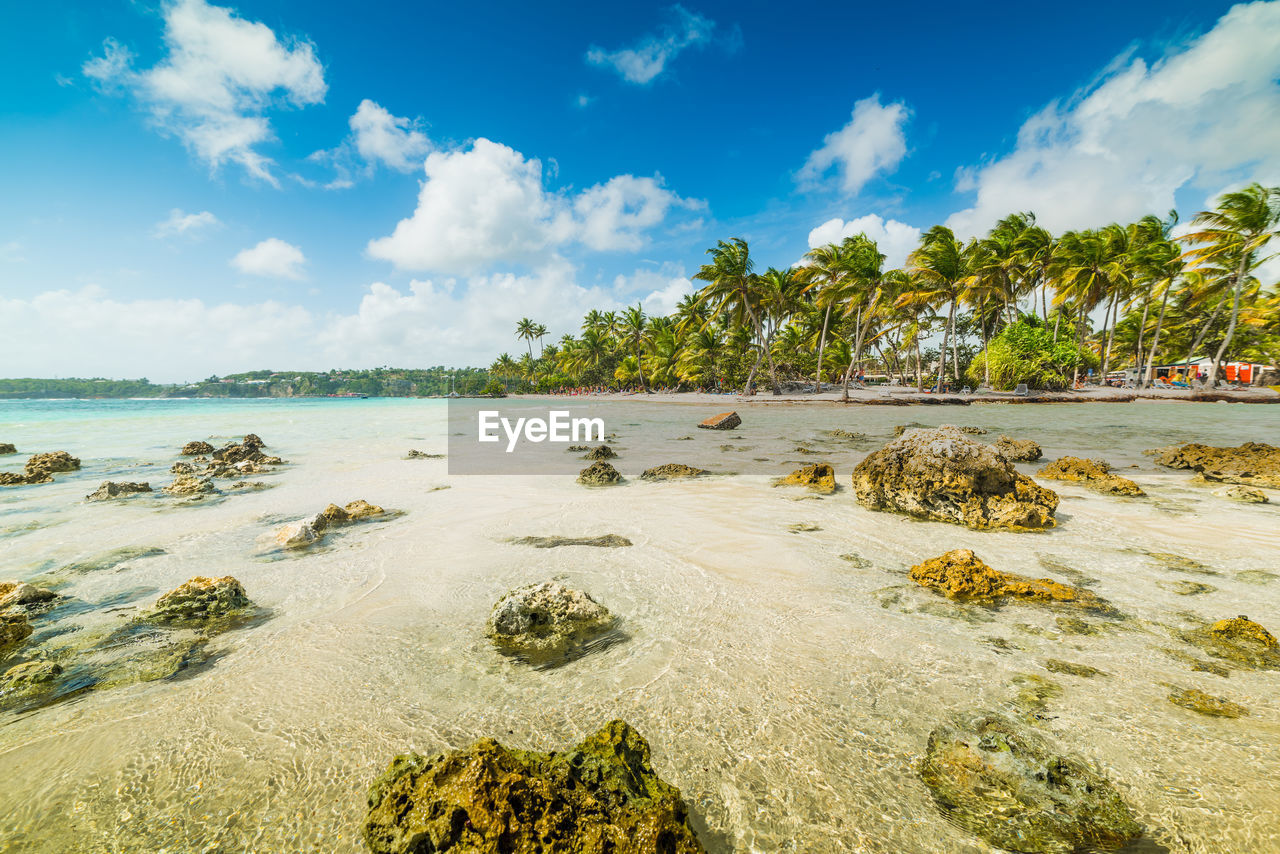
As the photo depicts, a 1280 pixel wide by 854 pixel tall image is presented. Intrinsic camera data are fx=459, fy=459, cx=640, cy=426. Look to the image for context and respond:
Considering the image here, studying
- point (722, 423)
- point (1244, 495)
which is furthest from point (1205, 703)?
point (722, 423)

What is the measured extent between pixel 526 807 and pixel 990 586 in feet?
13.9

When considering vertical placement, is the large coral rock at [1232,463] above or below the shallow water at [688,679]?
above

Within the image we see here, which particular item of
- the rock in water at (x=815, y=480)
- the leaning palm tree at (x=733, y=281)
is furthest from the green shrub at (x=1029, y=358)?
the rock in water at (x=815, y=480)

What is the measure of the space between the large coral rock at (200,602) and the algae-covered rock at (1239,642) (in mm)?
7471

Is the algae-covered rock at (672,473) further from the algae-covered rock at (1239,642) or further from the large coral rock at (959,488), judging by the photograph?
the algae-covered rock at (1239,642)

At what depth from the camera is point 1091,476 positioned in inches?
314

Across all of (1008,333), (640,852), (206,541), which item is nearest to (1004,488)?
(640,852)

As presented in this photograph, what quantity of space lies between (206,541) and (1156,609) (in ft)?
33.0

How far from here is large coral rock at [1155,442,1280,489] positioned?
25.8 ft

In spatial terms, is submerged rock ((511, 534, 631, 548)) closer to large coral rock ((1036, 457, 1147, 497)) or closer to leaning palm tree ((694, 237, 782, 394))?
large coral rock ((1036, 457, 1147, 497))

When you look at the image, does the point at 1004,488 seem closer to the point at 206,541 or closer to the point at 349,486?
the point at 206,541

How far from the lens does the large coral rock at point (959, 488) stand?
5988 mm

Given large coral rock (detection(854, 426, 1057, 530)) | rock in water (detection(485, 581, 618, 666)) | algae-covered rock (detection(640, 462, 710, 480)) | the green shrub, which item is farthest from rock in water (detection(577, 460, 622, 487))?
the green shrub

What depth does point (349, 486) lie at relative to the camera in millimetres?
9539
